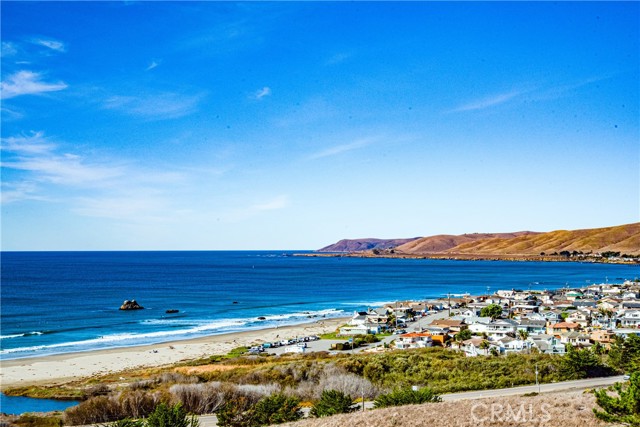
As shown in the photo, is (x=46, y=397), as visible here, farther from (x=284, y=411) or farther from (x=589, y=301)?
(x=589, y=301)

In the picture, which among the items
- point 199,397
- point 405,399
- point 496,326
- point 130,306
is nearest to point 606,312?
point 496,326

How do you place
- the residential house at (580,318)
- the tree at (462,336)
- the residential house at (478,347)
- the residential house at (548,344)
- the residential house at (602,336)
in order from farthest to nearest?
1. the residential house at (580,318)
2. the tree at (462,336)
3. the residential house at (602,336)
4. the residential house at (548,344)
5. the residential house at (478,347)

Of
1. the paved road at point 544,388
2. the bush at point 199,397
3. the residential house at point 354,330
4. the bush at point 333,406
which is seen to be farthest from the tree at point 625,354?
the residential house at point 354,330

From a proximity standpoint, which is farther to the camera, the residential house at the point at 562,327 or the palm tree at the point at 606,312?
the palm tree at the point at 606,312

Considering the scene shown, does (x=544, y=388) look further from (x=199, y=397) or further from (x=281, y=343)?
(x=281, y=343)

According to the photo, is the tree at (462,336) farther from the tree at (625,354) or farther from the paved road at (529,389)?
the paved road at (529,389)

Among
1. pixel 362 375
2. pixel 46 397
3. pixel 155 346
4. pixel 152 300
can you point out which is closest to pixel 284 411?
pixel 362 375
